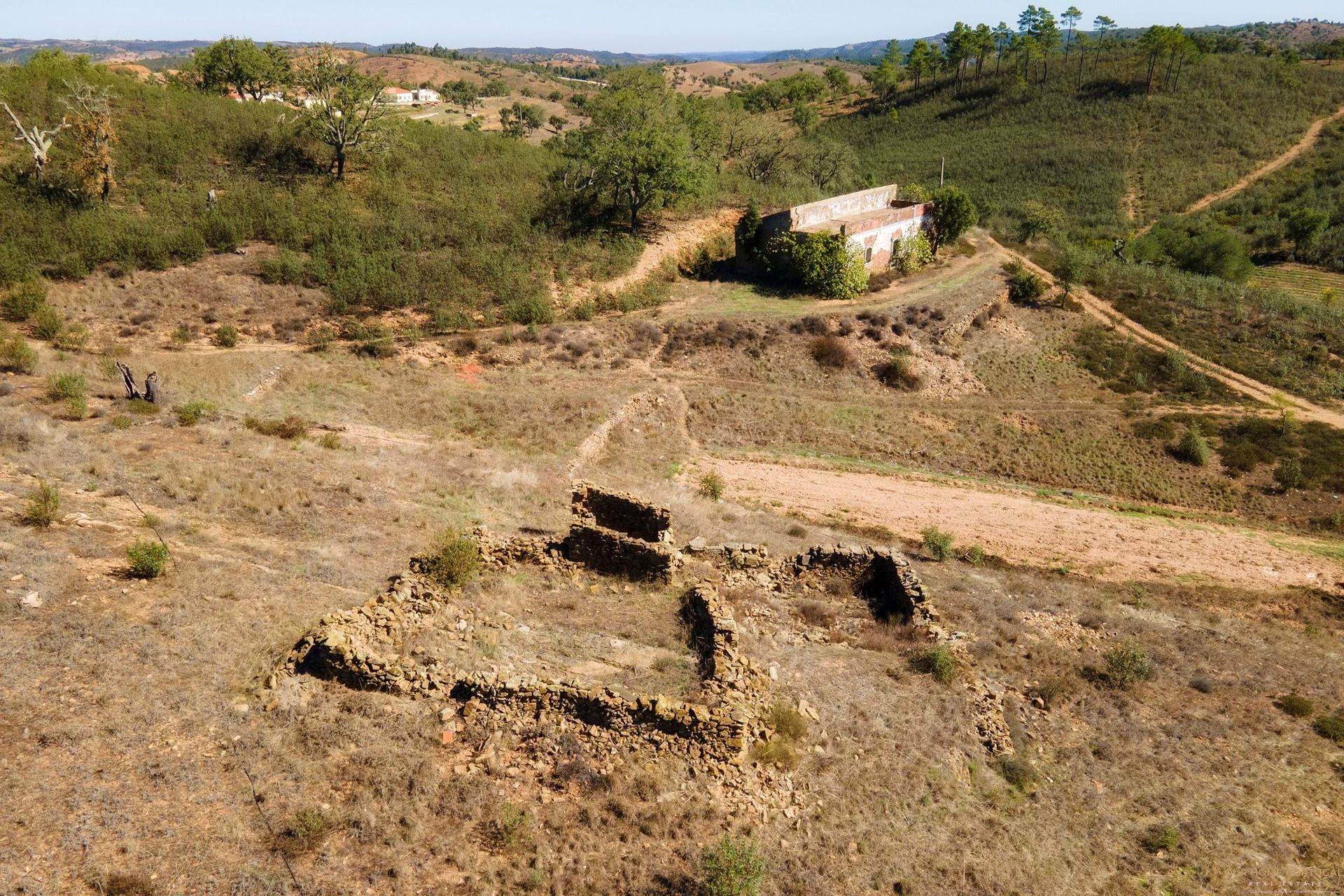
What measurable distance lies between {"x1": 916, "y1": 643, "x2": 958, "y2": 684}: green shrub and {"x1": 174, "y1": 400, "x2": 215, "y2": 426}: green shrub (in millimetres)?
19026

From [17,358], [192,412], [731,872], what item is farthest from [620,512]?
[17,358]

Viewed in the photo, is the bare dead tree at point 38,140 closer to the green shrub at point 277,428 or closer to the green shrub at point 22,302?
the green shrub at point 22,302

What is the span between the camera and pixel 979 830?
33.4 feet

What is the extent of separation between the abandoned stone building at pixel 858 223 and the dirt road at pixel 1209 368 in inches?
378

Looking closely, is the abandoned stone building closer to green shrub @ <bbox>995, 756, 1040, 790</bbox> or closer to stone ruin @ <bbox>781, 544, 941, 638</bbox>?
stone ruin @ <bbox>781, 544, 941, 638</bbox>

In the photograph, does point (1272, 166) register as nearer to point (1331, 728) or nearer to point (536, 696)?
point (1331, 728)

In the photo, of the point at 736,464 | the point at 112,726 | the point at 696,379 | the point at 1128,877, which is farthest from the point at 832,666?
the point at 696,379

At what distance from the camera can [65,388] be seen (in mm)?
19469

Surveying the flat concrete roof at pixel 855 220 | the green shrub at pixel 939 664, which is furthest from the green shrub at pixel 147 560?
the flat concrete roof at pixel 855 220

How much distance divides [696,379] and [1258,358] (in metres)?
30.8

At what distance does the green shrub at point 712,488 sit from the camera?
77.0ft

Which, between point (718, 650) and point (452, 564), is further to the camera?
point (452, 564)

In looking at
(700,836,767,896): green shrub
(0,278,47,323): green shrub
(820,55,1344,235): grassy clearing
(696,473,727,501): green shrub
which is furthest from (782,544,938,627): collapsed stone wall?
(820,55,1344,235): grassy clearing

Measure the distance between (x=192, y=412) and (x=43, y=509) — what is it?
23.9 feet
